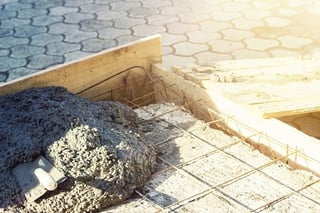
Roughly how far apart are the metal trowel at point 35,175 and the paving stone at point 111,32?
2.00 meters

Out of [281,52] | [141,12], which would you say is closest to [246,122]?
[281,52]

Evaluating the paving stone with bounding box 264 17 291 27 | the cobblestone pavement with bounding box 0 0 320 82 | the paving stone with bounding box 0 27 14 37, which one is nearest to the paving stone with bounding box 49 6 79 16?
the cobblestone pavement with bounding box 0 0 320 82

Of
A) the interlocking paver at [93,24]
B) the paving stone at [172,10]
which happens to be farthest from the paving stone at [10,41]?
the paving stone at [172,10]

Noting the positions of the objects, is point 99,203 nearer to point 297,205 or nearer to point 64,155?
point 64,155

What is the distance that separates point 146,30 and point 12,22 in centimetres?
99

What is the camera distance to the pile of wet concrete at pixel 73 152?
1.57 metres

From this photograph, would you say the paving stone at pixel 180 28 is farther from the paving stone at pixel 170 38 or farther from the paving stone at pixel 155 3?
the paving stone at pixel 155 3

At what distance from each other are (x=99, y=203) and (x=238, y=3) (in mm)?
2841

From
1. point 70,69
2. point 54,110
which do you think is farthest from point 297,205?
point 70,69

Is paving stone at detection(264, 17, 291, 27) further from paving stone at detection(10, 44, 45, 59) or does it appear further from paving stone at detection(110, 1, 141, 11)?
paving stone at detection(10, 44, 45, 59)

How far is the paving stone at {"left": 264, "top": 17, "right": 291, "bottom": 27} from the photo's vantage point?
367 cm

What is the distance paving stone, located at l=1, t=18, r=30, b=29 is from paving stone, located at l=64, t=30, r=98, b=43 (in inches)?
17.4

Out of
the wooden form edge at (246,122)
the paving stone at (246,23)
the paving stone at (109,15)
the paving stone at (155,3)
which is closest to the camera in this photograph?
the wooden form edge at (246,122)

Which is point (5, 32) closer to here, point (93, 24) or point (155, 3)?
point (93, 24)
